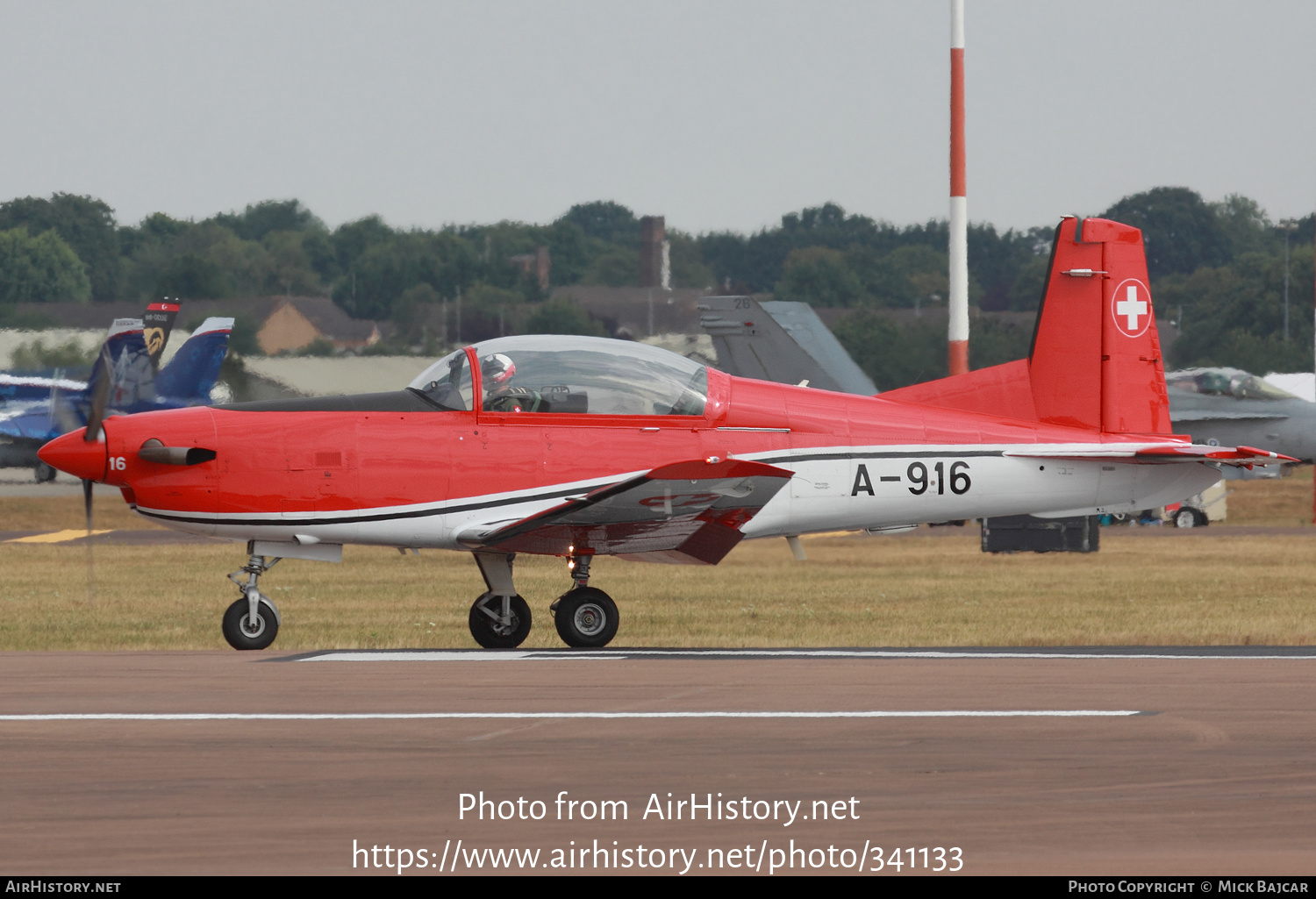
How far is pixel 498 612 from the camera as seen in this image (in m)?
12.2

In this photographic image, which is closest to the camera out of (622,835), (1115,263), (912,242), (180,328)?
(622,835)

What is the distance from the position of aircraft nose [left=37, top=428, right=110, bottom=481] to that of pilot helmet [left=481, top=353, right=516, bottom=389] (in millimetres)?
2650

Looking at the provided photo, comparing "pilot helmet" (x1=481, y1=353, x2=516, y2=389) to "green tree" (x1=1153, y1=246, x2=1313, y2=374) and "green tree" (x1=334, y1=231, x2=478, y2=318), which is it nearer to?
"green tree" (x1=1153, y1=246, x2=1313, y2=374)

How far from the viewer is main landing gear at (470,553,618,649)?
11680 millimetres

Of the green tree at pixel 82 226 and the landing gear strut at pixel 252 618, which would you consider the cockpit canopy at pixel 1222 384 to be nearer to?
the landing gear strut at pixel 252 618

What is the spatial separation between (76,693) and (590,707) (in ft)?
9.30

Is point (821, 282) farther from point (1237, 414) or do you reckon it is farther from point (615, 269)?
point (1237, 414)

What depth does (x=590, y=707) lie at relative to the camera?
8164 mm

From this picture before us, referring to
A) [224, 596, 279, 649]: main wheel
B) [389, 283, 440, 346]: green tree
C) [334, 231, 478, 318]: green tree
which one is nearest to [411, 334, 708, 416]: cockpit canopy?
[224, 596, 279, 649]: main wheel

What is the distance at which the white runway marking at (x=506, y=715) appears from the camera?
7.84m

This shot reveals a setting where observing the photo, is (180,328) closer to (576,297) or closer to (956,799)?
(576,297)

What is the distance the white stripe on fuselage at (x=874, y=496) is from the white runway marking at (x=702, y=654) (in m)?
0.92

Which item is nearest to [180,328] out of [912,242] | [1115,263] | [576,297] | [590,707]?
[576,297]

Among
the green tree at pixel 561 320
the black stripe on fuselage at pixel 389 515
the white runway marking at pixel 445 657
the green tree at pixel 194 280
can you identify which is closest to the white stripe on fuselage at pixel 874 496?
the black stripe on fuselage at pixel 389 515
